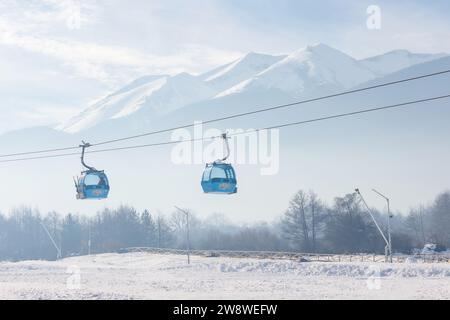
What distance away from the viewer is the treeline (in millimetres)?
107125

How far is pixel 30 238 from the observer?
169m

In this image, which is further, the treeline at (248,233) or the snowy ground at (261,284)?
the treeline at (248,233)

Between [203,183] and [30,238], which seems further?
[30,238]

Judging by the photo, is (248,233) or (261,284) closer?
(261,284)

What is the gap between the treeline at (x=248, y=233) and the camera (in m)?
107

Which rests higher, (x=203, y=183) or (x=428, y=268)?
(x=203, y=183)

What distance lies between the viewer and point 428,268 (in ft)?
149

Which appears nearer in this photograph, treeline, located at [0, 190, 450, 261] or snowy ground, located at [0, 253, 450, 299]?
snowy ground, located at [0, 253, 450, 299]

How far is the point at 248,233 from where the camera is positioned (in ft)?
472
